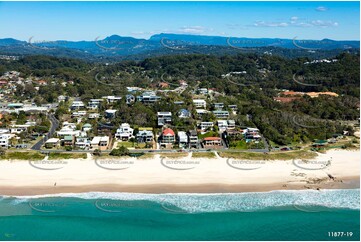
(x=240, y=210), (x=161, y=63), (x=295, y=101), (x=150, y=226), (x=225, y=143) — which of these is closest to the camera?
(x=150, y=226)

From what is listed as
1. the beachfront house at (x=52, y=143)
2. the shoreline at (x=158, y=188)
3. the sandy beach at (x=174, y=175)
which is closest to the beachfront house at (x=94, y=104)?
the beachfront house at (x=52, y=143)

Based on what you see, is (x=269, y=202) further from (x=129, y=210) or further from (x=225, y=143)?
(x=225, y=143)

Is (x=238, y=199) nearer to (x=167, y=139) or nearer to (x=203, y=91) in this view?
(x=167, y=139)

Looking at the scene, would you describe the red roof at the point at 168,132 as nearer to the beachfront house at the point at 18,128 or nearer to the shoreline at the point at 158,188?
the shoreline at the point at 158,188

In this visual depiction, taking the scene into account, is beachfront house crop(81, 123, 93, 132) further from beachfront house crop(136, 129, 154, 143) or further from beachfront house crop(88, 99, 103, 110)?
beachfront house crop(88, 99, 103, 110)

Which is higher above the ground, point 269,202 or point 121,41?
point 121,41

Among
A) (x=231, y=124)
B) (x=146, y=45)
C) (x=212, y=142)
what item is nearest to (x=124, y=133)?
(x=212, y=142)

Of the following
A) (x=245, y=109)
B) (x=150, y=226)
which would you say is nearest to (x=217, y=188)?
(x=150, y=226)
